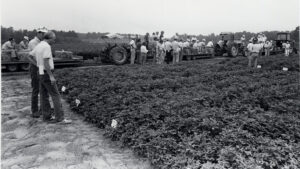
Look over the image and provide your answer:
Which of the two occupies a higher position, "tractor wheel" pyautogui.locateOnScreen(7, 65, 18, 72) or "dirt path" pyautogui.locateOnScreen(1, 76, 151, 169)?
"tractor wheel" pyautogui.locateOnScreen(7, 65, 18, 72)

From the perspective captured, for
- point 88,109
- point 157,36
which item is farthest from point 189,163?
point 157,36

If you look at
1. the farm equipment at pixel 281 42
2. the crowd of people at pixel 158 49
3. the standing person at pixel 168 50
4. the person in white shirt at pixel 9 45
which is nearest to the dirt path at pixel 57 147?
the person in white shirt at pixel 9 45

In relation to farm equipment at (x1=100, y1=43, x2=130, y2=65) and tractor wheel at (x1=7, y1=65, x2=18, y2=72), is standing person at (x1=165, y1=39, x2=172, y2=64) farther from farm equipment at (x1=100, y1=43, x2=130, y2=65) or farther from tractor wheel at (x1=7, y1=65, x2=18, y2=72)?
tractor wheel at (x1=7, y1=65, x2=18, y2=72)

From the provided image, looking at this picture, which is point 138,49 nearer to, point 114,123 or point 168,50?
point 168,50

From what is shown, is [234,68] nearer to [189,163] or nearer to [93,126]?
[93,126]

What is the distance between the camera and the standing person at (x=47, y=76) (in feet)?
20.3

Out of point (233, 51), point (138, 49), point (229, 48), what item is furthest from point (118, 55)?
point (233, 51)

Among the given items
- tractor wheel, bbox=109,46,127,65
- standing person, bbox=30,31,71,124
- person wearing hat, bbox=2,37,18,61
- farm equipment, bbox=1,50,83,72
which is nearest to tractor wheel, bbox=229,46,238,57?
tractor wheel, bbox=109,46,127,65

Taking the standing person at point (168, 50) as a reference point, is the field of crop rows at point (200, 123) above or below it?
below

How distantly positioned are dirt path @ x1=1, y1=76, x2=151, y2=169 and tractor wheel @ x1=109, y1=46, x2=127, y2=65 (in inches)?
395

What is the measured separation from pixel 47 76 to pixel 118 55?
37.3ft

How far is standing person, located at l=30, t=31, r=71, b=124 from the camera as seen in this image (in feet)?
20.3

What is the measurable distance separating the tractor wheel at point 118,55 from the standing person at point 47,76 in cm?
1071

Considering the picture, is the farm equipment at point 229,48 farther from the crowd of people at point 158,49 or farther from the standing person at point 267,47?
the crowd of people at point 158,49
